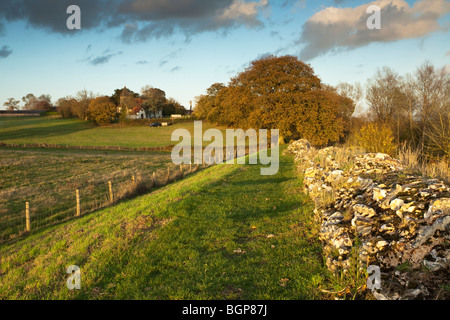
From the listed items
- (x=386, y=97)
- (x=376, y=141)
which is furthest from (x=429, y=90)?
(x=376, y=141)

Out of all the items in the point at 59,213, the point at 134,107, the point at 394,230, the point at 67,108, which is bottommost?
the point at 59,213

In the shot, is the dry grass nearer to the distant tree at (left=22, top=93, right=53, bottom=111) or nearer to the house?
the house

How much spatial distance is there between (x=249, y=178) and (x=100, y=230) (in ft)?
28.6

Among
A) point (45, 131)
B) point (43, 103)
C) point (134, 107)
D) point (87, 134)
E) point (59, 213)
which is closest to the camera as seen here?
point (59, 213)

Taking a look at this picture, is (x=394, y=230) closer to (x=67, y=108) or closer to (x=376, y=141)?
(x=376, y=141)

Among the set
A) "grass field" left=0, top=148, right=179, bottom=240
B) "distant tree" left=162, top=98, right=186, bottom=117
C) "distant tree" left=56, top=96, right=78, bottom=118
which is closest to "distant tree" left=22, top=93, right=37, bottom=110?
"distant tree" left=56, top=96, right=78, bottom=118

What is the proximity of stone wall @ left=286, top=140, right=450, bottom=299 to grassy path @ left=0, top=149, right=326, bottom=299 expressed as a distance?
733mm

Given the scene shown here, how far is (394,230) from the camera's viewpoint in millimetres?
5234

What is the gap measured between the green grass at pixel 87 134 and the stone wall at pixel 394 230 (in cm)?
4506

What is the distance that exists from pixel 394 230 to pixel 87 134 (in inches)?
2631

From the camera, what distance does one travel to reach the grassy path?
5.26 metres

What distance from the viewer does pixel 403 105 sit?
36.2 meters

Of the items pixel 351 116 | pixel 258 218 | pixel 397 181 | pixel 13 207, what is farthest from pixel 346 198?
pixel 351 116
